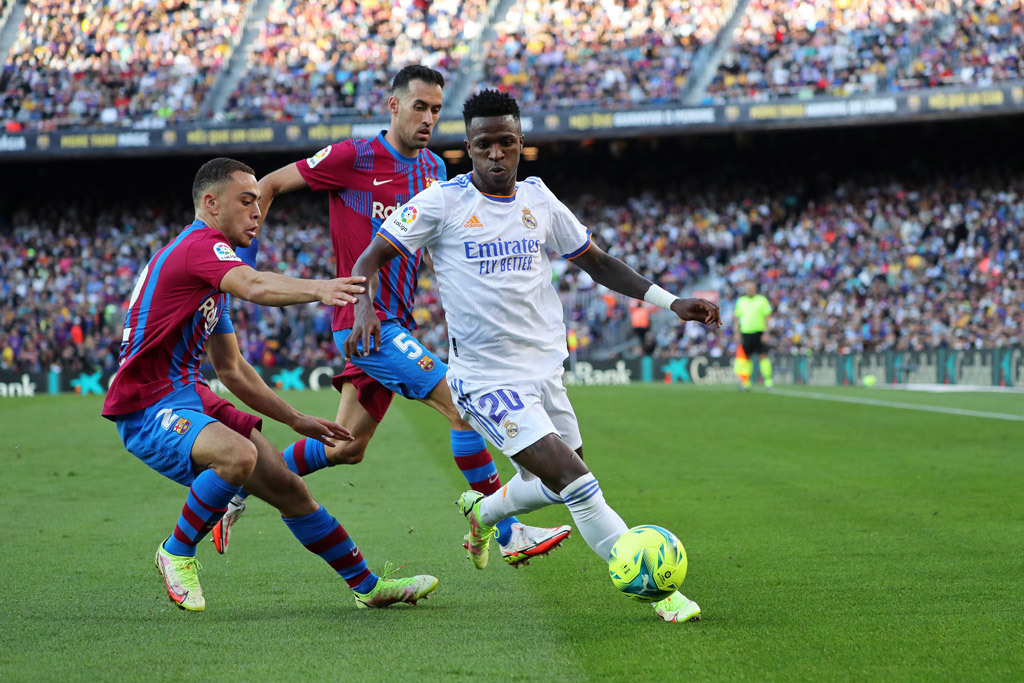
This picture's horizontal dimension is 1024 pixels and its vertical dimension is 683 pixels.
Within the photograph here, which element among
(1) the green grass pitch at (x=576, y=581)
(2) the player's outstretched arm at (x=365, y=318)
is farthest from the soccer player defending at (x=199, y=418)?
(2) the player's outstretched arm at (x=365, y=318)

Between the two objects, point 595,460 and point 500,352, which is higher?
point 500,352

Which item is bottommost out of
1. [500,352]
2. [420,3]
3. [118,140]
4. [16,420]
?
[16,420]

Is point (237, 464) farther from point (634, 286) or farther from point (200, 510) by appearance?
point (634, 286)

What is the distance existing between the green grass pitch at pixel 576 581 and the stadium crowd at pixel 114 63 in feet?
84.1

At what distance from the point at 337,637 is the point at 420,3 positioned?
3391cm

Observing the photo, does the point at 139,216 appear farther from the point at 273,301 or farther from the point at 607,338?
the point at 273,301

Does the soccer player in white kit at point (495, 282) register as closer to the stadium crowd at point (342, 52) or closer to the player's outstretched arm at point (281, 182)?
the player's outstretched arm at point (281, 182)

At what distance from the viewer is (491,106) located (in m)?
4.73

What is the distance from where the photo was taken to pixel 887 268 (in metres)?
28.2

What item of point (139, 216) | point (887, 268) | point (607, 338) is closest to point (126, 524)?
point (607, 338)

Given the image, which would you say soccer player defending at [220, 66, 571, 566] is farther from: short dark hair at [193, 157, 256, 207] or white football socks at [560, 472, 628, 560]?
white football socks at [560, 472, 628, 560]

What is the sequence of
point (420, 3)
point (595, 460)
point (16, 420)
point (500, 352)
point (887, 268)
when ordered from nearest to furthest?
point (500, 352) < point (595, 460) < point (16, 420) < point (887, 268) < point (420, 3)

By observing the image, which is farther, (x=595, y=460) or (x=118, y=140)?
(x=118, y=140)

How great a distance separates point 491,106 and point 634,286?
100 cm
